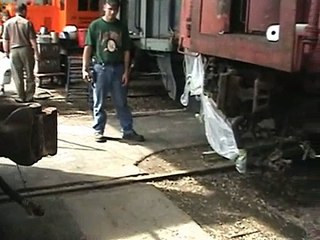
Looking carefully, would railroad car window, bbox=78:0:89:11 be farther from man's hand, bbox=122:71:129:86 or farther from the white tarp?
man's hand, bbox=122:71:129:86

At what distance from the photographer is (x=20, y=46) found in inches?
363

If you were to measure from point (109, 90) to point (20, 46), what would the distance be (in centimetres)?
264

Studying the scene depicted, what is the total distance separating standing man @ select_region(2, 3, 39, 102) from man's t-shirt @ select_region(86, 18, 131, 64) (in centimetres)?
245

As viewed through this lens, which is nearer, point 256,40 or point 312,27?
point 312,27

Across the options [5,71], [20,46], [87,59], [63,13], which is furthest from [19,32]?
[63,13]

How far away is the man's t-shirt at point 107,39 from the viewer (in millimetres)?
7003

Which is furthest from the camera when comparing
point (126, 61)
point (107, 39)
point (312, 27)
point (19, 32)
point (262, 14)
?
point (19, 32)

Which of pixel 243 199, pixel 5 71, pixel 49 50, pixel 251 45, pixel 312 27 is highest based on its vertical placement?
pixel 312 27

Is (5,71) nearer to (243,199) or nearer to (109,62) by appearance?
(109,62)

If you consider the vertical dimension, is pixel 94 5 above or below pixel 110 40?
above

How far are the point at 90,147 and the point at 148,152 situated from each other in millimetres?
699

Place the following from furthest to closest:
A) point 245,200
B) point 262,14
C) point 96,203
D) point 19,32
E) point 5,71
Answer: point 5,71 < point 19,32 < point 245,200 < point 96,203 < point 262,14

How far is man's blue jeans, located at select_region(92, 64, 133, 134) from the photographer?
23.3ft

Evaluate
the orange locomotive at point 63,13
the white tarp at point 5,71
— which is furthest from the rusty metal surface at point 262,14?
the orange locomotive at point 63,13
